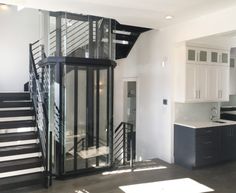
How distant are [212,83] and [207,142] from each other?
1318mm

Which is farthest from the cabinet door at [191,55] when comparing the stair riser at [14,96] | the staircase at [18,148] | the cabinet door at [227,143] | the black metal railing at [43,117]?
the stair riser at [14,96]

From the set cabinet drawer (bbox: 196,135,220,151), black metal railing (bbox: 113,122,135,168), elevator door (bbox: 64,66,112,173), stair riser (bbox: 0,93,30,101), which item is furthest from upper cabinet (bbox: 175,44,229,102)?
stair riser (bbox: 0,93,30,101)

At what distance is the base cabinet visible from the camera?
506cm

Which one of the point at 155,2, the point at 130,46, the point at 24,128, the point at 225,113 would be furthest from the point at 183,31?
the point at 24,128

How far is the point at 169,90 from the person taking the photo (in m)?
5.51

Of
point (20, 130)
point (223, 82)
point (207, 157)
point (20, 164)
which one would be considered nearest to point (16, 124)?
point (20, 130)

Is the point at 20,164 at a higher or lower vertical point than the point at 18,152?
lower

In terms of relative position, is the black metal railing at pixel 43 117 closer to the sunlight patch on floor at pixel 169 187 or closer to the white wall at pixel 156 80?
the sunlight patch on floor at pixel 169 187

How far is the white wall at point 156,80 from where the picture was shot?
5.07 metres

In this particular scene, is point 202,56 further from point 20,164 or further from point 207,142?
point 20,164

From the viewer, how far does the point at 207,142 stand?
5.18 meters

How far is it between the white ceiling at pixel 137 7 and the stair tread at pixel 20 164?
2513 millimetres

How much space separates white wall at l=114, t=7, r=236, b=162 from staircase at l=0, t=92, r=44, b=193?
2639 mm

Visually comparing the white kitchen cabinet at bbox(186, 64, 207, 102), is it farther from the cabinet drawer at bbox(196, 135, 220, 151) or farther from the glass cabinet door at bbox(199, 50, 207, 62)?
the cabinet drawer at bbox(196, 135, 220, 151)
